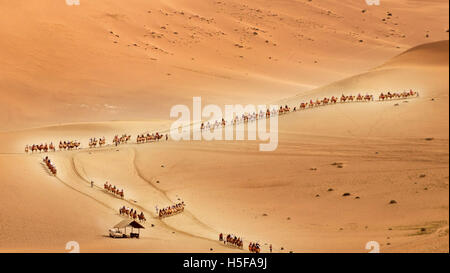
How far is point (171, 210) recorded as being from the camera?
3994 cm

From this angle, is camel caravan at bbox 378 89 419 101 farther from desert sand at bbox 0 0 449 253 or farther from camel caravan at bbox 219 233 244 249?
camel caravan at bbox 219 233 244 249

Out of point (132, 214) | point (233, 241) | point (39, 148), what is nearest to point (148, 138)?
point (39, 148)

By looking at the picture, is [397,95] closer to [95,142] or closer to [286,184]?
[286,184]

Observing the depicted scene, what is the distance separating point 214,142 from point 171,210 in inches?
552

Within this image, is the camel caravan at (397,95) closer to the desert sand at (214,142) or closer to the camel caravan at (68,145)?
the desert sand at (214,142)

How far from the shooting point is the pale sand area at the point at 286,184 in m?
33.7

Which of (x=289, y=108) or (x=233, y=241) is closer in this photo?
(x=233, y=241)

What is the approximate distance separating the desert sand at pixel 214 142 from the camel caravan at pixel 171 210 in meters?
0.64

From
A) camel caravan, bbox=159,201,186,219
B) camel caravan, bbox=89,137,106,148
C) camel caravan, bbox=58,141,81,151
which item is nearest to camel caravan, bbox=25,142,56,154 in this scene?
camel caravan, bbox=58,141,81,151

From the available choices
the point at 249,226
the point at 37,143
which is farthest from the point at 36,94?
the point at 249,226

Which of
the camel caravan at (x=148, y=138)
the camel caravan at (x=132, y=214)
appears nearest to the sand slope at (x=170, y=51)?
the camel caravan at (x=148, y=138)

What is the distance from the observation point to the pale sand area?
33.7m

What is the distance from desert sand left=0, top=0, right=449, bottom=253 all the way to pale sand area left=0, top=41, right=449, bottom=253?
128 millimetres

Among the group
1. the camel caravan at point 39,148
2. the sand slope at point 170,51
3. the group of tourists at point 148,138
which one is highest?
the sand slope at point 170,51
